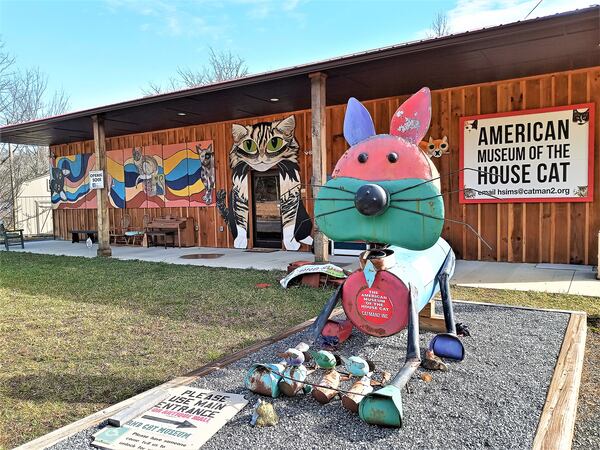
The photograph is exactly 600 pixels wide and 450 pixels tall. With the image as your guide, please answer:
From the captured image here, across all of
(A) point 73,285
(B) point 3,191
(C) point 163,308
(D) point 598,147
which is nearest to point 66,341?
(C) point 163,308

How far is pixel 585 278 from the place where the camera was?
654cm

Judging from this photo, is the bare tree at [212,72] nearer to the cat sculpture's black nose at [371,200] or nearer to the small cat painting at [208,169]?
the small cat painting at [208,169]

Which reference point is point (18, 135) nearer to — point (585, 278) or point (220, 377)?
point (220, 377)

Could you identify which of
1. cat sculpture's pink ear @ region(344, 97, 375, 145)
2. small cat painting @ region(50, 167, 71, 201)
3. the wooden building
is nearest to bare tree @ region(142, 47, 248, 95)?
small cat painting @ region(50, 167, 71, 201)

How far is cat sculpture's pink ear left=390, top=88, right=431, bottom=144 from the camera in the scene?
2998 millimetres

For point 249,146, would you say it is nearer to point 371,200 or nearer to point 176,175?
point 176,175

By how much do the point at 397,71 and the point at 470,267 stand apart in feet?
11.5

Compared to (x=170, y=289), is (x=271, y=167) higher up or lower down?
higher up

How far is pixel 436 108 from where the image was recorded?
872 cm

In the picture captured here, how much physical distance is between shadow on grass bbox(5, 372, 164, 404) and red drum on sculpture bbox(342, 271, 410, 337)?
143 centimetres

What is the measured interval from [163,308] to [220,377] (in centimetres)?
248

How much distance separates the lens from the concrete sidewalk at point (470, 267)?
6.22m

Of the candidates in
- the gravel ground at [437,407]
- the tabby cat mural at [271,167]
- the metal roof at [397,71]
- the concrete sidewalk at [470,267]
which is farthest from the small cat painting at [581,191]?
the tabby cat mural at [271,167]

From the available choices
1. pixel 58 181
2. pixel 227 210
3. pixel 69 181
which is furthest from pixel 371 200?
pixel 58 181
